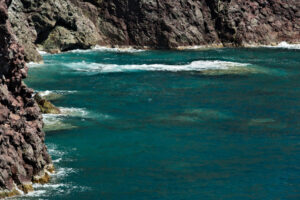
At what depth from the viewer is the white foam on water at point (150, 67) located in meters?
89.1

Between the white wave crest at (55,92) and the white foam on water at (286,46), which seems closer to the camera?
the white wave crest at (55,92)

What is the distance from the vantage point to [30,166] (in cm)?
3553

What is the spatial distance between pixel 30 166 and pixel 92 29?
81701mm

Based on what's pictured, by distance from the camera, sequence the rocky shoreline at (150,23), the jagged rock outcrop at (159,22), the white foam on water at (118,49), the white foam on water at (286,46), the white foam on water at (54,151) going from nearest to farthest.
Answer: the white foam on water at (54,151)
the rocky shoreline at (150,23)
the jagged rock outcrop at (159,22)
the white foam on water at (118,49)
the white foam on water at (286,46)

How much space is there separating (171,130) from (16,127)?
19478 mm

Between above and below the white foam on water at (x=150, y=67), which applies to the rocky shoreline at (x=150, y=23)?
above

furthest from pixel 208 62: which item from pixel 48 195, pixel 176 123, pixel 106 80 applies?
pixel 48 195

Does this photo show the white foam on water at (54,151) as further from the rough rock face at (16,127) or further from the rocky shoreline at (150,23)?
the rocky shoreline at (150,23)

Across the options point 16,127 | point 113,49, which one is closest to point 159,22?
point 113,49

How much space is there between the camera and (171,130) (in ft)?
171

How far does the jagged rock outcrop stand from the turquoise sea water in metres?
13.4

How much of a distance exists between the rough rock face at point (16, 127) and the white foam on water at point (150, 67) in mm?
50122

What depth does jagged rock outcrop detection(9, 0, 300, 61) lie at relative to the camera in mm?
106875

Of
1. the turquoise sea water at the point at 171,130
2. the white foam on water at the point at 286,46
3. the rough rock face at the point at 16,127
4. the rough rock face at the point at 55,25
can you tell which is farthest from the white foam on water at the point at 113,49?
the rough rock face at the point at 16,127
